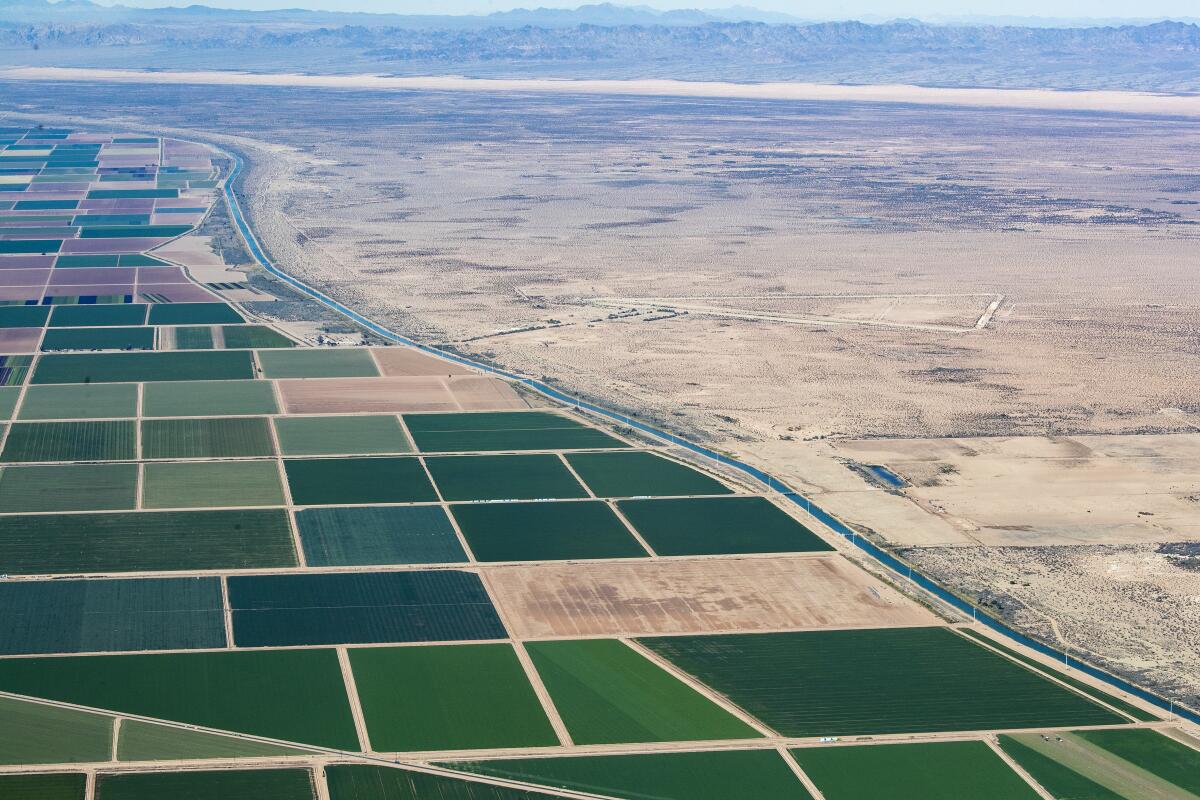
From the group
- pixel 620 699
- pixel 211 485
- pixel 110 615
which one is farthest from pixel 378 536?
pixel 620 699

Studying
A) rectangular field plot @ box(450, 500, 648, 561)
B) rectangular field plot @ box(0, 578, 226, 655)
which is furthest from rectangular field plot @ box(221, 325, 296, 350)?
rectangular field plot @ box(0, 578, 226, 655)

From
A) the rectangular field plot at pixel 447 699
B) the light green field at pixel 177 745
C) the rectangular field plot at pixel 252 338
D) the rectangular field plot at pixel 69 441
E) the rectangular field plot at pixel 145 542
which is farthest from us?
the rectangular field plot at pixel 252 338

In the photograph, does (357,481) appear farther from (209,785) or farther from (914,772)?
(914,772)

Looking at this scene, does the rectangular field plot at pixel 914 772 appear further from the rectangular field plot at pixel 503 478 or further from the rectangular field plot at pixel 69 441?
the rectangular field plot at pixel 69 441

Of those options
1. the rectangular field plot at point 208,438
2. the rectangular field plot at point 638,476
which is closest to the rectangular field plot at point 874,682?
the rectangular field plot at point 638,476

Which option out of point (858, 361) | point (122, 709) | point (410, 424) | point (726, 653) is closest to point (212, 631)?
point (122, 709)

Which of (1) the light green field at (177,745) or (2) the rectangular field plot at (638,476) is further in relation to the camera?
(2) the rectangular field plot at (638,476)

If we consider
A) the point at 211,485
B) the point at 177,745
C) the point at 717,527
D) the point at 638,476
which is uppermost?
the point at 717,527
